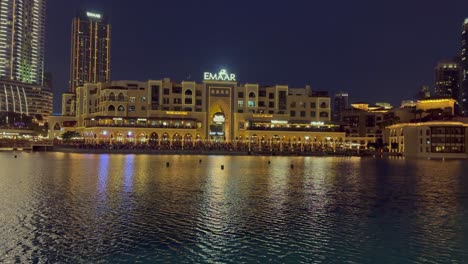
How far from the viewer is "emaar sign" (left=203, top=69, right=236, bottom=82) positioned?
585 feet

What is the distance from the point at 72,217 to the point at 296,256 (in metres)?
14.9

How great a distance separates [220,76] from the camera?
7077 inches

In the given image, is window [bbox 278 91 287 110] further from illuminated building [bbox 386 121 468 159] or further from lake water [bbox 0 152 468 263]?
lake water [bbox 0 152 468 263]

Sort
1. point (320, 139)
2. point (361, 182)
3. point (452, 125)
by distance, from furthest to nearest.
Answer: point (320, 139)
point (452, 125)
point (361, 182)

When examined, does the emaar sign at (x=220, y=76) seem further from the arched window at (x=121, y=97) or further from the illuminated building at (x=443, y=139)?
the illuminated building at (x=443, y=139)

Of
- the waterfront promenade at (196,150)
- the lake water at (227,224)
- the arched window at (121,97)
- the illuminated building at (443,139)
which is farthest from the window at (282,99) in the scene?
the lake water at (227,224)

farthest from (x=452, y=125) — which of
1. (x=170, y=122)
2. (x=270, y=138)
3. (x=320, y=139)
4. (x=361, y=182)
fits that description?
(x=361, y=182)

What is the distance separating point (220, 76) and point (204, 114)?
626 inches

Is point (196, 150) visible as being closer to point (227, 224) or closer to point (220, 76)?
point (220, 76)

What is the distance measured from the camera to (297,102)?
186 metres

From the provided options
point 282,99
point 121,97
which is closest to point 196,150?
point 121,97

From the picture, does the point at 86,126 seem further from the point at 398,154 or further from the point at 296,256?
the point at 296,256

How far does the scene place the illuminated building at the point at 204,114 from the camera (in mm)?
169000

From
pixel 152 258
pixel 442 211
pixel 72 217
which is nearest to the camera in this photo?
pixel 152 258
